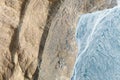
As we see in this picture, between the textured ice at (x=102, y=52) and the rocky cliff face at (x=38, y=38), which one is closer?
the textured ice at (x=102, y=52)

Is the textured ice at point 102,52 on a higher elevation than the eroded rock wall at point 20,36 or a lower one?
higher

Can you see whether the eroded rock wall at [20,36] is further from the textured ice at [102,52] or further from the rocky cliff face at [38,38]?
the textured ice at [102,52]

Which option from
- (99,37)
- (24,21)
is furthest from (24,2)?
(99,37)

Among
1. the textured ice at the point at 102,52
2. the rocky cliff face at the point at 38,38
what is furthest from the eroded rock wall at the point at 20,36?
the textured ice at the point at 102,52

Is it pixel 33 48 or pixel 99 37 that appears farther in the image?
pixel 33 48

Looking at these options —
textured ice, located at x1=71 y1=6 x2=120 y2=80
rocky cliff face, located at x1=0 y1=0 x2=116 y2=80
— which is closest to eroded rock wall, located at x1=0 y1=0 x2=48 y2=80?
rocky cliff face, located at x1=0 y1=0 x2=116 y2=80

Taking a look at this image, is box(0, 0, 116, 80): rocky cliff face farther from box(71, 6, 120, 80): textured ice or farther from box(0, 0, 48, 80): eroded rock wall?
box(71, 6, 120, 80): textured ice

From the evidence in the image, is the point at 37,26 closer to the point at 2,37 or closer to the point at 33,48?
the point at 33,48
